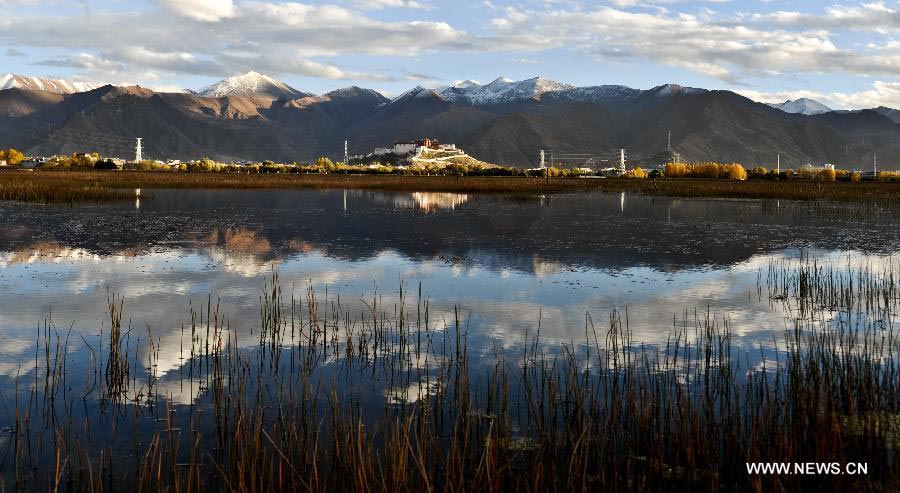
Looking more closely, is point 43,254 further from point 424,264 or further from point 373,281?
point 424,264

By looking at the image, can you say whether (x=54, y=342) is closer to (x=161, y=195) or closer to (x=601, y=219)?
(x=601, y=219)

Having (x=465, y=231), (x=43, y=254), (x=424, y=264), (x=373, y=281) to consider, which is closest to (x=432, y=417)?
(x=373, y=281)

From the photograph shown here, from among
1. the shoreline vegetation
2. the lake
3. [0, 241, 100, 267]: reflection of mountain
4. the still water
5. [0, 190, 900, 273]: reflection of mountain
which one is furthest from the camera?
[0, 190, 900, 273]: reflection of mountain

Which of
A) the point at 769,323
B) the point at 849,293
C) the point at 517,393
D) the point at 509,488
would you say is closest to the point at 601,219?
the point at 849,293

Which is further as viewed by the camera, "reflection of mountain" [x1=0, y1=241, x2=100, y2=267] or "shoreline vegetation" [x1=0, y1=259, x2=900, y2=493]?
"reflection of mountain" [x1=0, y1=241, x2=100, y2=267]

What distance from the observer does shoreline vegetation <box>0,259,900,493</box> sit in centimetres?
879

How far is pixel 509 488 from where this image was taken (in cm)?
888

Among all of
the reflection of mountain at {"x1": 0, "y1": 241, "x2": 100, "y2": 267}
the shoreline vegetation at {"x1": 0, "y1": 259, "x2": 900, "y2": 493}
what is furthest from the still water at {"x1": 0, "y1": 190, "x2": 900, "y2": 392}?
the shoreline vegetation at {"x1": 0, "y1": 259, "x2": 900, "y2": 493}

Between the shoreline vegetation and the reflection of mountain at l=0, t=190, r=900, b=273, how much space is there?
1263cm

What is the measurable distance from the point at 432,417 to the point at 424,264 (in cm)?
1745

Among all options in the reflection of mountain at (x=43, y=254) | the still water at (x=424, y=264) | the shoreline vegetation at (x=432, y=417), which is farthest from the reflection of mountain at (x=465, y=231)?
the shoreline vegetation at (x=432, y=417)

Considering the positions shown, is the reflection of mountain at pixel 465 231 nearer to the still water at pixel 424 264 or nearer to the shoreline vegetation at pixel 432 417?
the still water at pixel 424 264

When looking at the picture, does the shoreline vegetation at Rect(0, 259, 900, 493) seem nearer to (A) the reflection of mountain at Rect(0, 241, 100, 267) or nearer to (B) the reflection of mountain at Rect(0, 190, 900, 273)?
(A) the reflection of mountain at Rect(0, 241, 100, 267)

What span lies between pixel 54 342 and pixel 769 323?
54.2 feet
